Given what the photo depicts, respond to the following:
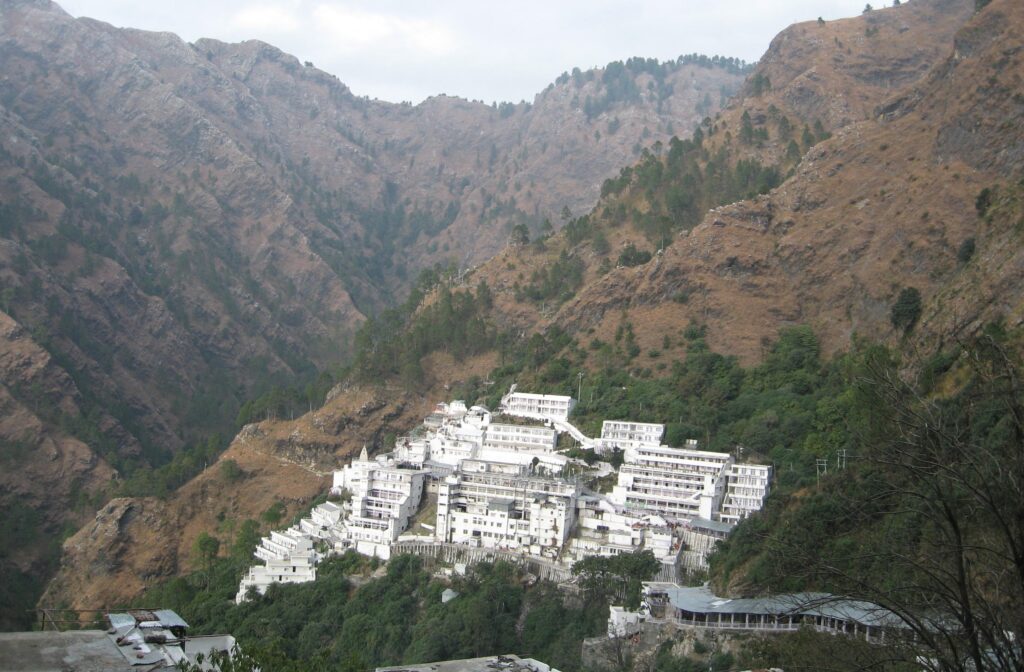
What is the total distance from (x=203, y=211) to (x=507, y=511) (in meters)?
106

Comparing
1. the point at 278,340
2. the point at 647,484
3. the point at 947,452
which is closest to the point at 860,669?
the point at 947,452

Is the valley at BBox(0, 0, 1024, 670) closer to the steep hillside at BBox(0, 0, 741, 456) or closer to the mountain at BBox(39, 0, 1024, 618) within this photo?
the mountain at BBox(39, 0, 1024, 618)

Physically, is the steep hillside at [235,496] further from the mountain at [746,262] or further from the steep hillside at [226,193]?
the steep hillside at [226,193]

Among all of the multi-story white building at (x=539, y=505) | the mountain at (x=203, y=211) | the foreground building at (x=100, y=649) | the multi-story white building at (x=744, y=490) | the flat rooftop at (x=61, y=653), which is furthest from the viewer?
the mountain at (x=203, y=211)

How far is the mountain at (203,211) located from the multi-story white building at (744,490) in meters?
43.2

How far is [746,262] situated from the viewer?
69062mm

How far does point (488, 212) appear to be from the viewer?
6230 inches

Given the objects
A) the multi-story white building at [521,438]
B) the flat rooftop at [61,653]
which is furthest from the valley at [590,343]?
the flat rooftop at [61,653]

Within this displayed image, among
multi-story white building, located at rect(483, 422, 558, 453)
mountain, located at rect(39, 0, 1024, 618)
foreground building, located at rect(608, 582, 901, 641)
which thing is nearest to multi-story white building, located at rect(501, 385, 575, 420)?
multi-story white building, located at rect(483, 422, 558, 453)

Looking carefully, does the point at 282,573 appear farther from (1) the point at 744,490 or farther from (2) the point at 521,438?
(1) the point at 744,490

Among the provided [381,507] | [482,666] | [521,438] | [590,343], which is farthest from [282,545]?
[482,666]

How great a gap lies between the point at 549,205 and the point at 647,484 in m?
107

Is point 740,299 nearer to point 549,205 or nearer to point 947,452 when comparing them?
point 947,452

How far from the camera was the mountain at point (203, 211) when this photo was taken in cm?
9238
